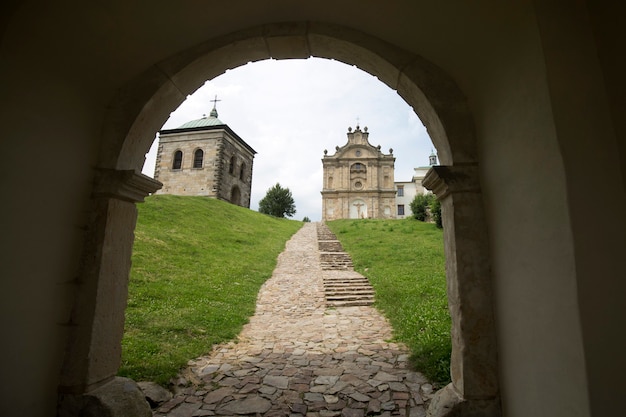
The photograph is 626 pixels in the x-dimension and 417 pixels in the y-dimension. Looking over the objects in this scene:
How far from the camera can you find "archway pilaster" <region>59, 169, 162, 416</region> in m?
2.50

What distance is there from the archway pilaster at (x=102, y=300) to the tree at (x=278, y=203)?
3934 centimetres

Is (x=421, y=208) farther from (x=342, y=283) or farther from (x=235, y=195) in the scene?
(x=342, y=283)

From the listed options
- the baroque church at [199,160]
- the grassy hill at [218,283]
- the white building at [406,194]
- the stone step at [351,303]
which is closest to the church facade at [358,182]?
the white building at [406,194]

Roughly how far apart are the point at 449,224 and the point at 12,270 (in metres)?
3.38

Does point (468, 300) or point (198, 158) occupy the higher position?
point (198, 158)

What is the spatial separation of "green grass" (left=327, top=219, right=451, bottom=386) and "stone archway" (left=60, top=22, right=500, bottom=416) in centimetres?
156

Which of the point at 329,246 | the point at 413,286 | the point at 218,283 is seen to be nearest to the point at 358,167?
the point at 329,246

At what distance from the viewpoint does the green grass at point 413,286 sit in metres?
4.32

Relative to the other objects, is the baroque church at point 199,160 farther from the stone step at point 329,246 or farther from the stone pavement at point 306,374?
the stone pavement at point 306,374

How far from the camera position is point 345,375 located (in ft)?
13.1

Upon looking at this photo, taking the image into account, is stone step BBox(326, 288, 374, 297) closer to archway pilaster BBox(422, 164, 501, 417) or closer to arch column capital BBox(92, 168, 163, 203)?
archway pilaster BBox(422, 164, 501, 417)

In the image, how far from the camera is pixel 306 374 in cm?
404

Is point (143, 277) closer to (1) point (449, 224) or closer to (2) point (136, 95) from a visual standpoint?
(2) point (136, 95)

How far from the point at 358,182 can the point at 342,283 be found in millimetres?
35555
